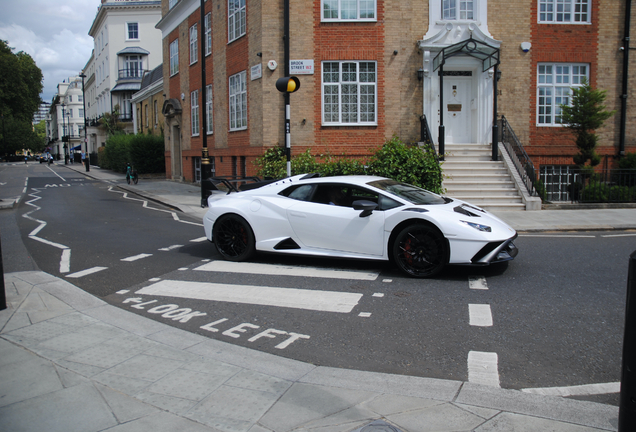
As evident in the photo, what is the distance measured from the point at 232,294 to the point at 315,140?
1190 cm

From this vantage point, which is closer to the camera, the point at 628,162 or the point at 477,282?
the point at 477,282

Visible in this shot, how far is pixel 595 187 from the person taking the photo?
48.1 ft

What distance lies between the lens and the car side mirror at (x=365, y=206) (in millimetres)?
7137

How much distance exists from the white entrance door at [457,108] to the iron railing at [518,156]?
1.22 meters

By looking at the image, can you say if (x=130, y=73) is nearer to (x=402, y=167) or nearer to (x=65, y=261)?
(x=402, y=167)

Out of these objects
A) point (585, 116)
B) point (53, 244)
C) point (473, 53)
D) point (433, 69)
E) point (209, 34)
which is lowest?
point (53, 244)

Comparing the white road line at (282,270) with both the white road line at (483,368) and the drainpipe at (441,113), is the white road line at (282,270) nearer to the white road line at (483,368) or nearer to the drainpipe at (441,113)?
the white road line at (483,368)

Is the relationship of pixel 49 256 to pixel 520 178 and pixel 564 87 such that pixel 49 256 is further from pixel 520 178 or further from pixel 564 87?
pixel 564 87

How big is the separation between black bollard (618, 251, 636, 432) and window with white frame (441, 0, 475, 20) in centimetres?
1700

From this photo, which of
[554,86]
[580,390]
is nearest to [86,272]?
[580,390]

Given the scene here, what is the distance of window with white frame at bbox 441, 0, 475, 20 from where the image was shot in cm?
1767

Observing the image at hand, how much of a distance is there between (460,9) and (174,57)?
1707 centimetres

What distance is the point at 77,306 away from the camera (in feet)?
19.3

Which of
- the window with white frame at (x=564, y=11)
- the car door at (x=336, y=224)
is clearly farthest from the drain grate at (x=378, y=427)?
the window with white frame at (x=564, y=11)
